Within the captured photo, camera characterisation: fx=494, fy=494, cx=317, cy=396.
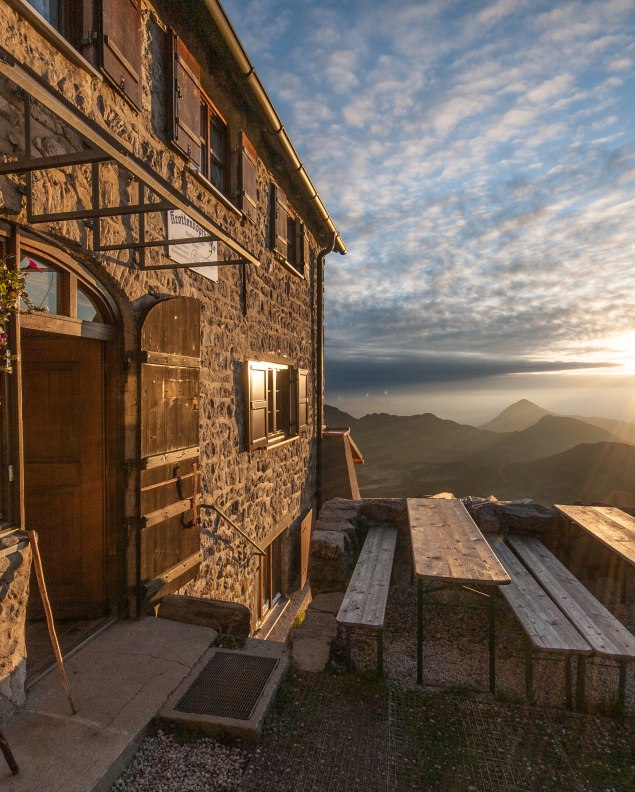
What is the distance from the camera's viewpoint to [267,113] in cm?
619

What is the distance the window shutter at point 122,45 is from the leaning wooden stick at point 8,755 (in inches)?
159

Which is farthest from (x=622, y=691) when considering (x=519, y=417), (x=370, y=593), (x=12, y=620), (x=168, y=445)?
(x=519, y=417)

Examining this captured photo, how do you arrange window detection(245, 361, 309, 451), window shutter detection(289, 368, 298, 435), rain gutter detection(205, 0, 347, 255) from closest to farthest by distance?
rain gutter detection(205, 0, 347, 255) < window detection(245, 361, 309, 451) < window shutter detection(289, 368, 298, 435)

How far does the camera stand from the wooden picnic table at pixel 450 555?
10.6 feet

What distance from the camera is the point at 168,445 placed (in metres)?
4.31

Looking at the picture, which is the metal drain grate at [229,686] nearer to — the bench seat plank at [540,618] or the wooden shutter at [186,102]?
the bench seat plank at [540,618]

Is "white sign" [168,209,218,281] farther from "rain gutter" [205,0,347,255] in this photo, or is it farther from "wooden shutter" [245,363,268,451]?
"rain gutter" [205,0,347,255]

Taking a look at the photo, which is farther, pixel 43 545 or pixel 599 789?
pixel 43 545

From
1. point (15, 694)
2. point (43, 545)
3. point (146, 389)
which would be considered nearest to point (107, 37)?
point (146, 389)

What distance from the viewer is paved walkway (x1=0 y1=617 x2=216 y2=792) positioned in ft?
7.49

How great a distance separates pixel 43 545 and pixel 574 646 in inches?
154

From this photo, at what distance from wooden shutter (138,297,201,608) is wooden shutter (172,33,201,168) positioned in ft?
5.17

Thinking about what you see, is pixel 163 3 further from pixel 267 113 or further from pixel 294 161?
pixel 294 161

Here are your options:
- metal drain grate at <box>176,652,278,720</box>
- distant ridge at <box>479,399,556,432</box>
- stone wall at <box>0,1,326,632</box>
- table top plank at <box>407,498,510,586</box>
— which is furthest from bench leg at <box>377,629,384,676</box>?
distant ridge at <box>479,399,556,432</box>
